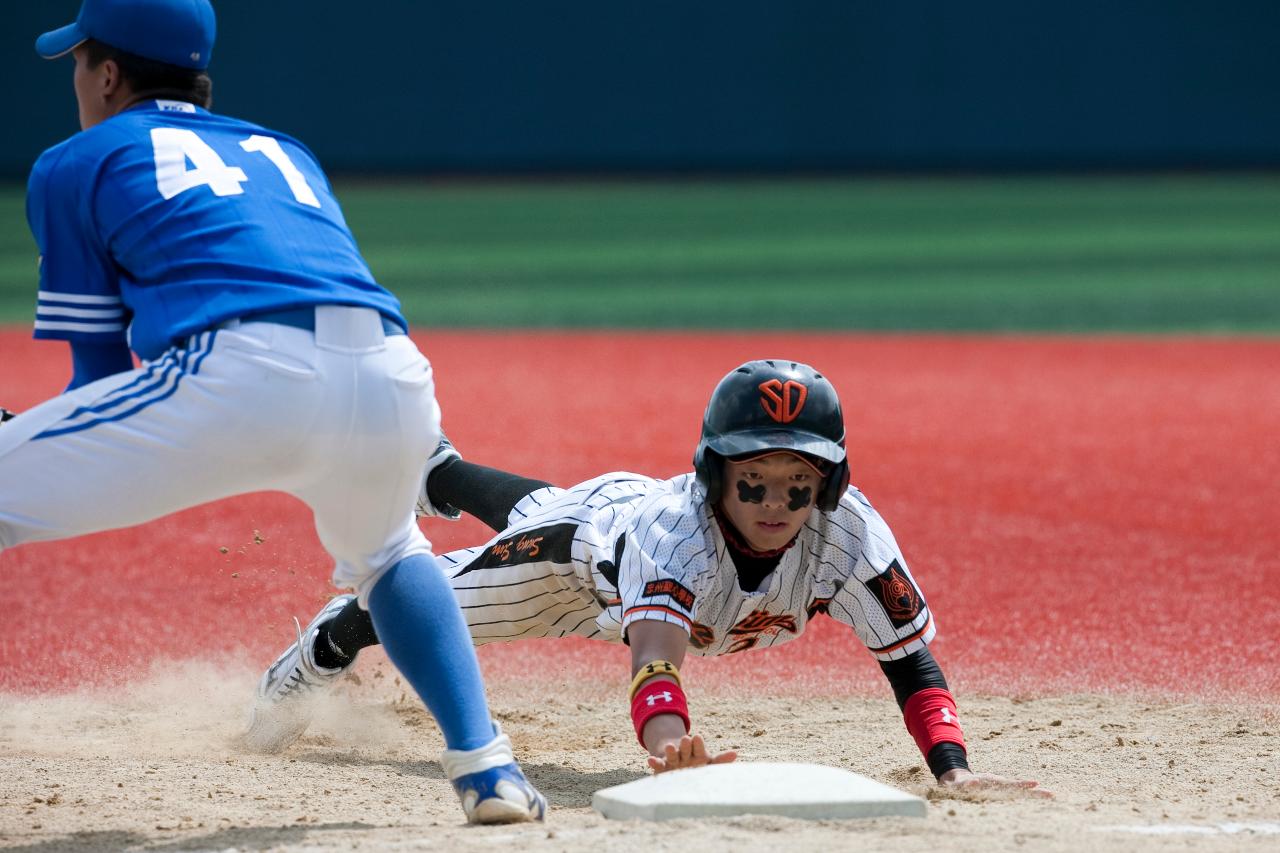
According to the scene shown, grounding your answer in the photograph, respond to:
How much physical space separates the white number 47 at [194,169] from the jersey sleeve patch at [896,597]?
4.74 feet

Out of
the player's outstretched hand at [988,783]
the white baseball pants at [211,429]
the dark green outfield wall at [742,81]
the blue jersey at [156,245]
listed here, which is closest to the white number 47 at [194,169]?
the blue jersey at [156,245]

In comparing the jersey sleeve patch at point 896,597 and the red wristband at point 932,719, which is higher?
the jersey sleeve patch at point 896,597

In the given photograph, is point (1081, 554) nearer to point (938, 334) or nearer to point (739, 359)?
point (739, 359)

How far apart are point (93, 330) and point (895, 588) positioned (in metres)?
1.73

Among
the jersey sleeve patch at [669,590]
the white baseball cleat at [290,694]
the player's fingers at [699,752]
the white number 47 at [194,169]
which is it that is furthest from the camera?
the white baseball cleat at [290,694]

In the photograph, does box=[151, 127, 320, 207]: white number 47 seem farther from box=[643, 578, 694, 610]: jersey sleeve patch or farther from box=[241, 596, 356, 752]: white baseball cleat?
box=[241, 596, 356, 752]: white baseball cleat

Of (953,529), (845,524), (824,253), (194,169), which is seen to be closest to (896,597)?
(845,524)

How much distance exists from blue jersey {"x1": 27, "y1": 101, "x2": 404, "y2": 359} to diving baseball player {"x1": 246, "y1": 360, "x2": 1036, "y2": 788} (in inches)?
35.8

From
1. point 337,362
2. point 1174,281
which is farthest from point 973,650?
point 1174,281

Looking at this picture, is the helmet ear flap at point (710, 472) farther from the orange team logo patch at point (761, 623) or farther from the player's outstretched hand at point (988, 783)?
the player's outstretched hand at point (988, 783)

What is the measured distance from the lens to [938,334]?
13.0m

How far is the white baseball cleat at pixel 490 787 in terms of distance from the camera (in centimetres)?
287

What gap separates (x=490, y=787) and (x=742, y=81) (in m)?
20.4

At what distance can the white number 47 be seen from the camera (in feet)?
8.99
